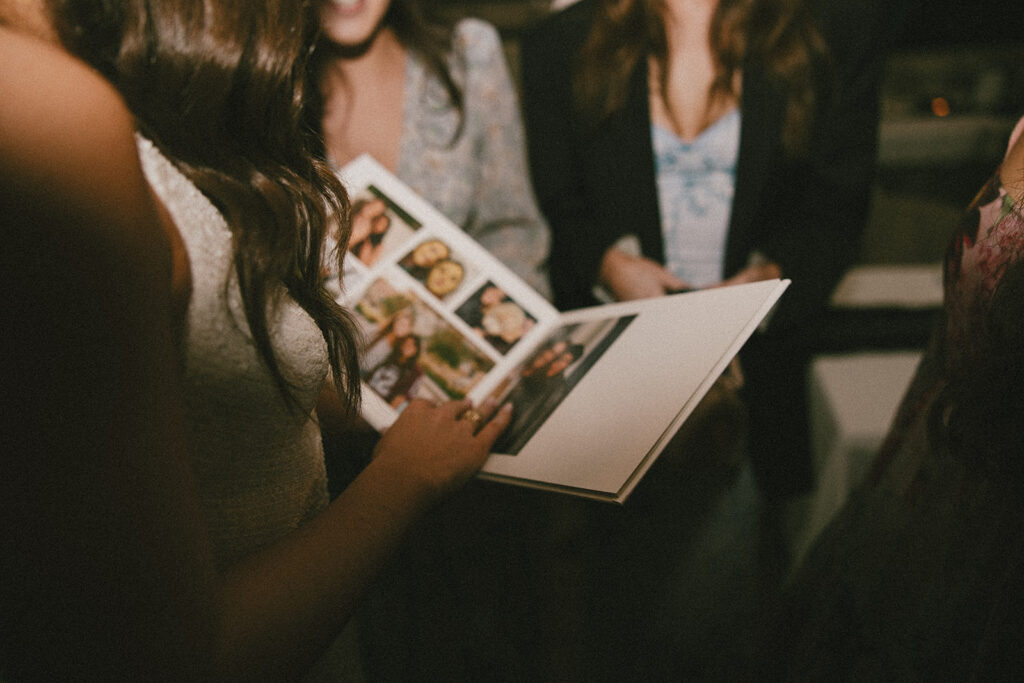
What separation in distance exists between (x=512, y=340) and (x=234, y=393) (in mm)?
319

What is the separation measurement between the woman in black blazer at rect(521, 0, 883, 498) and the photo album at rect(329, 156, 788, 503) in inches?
12.8

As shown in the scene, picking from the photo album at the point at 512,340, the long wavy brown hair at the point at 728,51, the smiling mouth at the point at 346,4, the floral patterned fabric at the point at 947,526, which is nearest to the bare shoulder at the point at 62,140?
the photo album at the point at 512,340

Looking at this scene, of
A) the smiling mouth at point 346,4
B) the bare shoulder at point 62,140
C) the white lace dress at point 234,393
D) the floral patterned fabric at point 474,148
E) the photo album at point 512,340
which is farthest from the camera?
the floral patterned fabric at point 474,148

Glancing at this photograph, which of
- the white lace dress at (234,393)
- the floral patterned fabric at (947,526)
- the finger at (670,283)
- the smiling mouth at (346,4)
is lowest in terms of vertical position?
the floral patterned fabric at (947,526)

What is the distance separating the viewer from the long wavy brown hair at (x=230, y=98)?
13.1 inches

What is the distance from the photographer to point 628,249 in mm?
995

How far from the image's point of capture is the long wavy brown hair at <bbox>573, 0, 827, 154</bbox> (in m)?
0.84

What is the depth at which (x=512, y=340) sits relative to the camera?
2.01ft

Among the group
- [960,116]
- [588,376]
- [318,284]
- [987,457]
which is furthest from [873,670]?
[960,116]

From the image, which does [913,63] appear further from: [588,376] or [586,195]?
[588,376]

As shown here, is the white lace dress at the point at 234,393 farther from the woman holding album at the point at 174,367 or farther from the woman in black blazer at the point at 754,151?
the woman in black blazer at the point at 754,151

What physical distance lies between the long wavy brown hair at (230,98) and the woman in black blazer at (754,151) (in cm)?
61

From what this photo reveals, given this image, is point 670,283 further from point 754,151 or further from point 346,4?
point 346,4

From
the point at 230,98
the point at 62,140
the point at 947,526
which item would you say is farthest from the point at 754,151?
the point at 62,140
